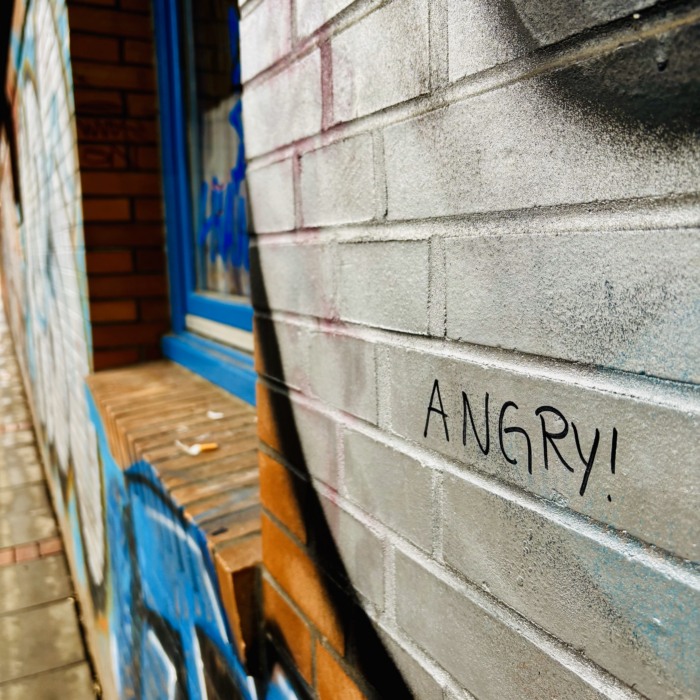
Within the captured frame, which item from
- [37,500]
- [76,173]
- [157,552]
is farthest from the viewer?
[37,500]

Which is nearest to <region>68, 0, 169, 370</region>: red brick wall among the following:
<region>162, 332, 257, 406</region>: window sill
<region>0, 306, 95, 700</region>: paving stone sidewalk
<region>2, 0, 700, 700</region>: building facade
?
<region>162, 332, 257, 406</region>: window sill

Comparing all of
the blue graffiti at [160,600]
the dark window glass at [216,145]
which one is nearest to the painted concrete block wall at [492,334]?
the blue graffiti at [160,600]

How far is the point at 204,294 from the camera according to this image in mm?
2523

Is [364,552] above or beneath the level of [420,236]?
beneath

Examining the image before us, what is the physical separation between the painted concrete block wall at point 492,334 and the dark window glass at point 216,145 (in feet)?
4.05

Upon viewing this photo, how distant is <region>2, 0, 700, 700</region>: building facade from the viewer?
0.45 metres

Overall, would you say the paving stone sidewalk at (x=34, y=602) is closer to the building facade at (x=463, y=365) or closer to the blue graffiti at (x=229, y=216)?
the building facade at (x=463, y=365)

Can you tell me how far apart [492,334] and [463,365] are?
0.06 meters

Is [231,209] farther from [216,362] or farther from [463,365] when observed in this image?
[463,365]

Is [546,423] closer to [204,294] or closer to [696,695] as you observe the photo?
[696,695]

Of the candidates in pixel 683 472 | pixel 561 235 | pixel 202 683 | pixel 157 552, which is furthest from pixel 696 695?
pixel 157 552

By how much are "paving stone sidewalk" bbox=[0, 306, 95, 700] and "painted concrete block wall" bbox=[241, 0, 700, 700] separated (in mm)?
3189

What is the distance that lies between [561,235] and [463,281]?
13cm

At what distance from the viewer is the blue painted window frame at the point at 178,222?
2363mm
